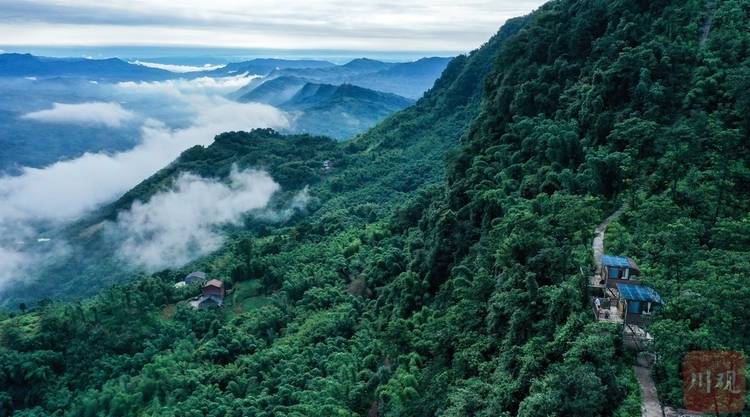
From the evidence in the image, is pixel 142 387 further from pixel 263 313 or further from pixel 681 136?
pixel 681 136

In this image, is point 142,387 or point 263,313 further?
point 263,313

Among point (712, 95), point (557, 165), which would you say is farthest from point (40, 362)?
point (712, 95)

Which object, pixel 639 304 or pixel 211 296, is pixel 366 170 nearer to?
pixel 211 296

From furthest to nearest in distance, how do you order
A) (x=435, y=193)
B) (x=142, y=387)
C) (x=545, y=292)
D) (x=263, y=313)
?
(x=435, y=193), (x=263, y=313), (x=142, y=387), (x=545, y=292)

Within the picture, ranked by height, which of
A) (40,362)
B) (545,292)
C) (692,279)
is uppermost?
(692,279)

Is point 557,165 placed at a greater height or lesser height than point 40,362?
greater

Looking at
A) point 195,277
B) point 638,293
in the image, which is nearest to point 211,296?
point 195,277
